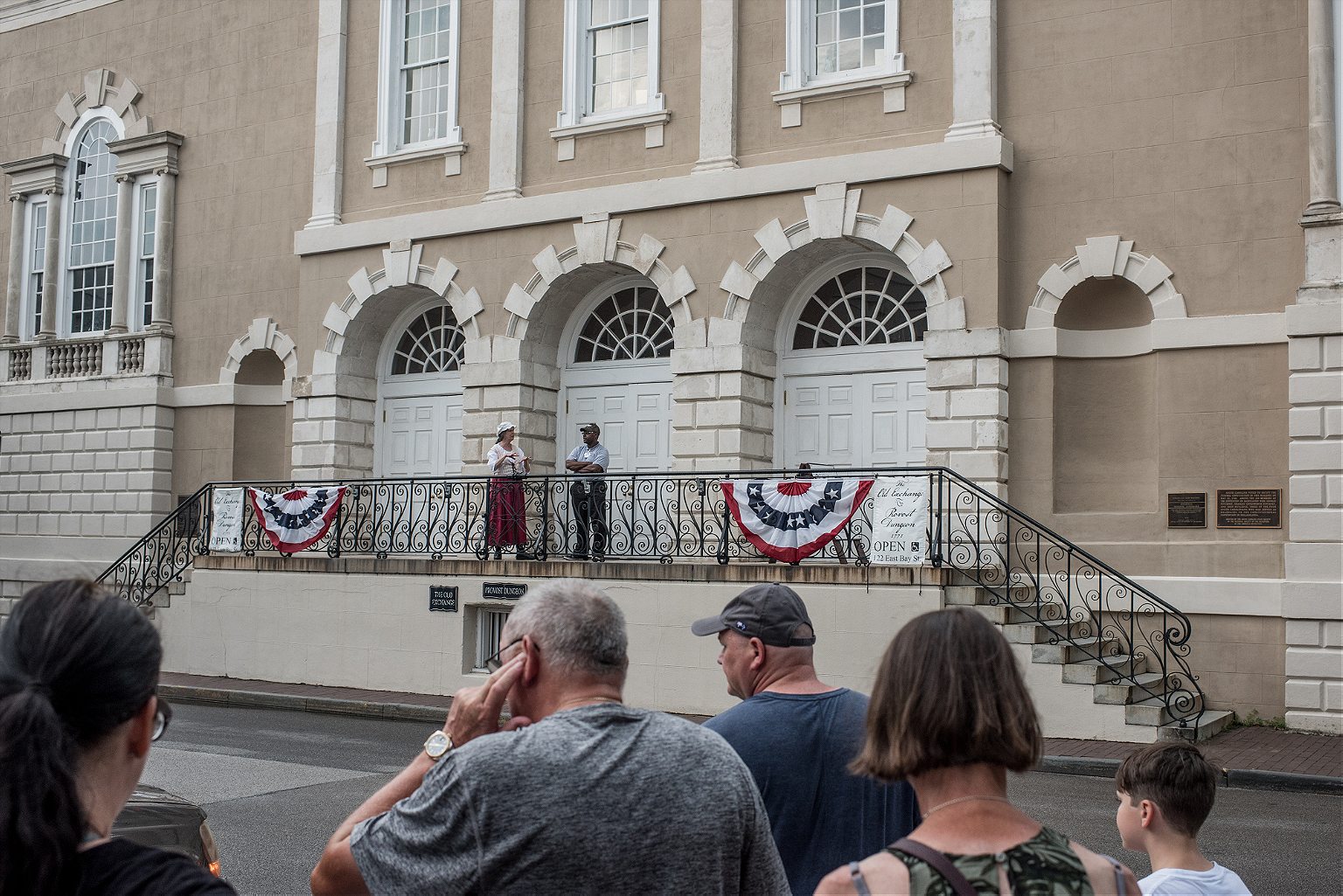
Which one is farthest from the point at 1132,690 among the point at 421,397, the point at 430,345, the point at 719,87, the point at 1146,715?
the point at 430,345

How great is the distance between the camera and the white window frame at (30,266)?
1086 inches

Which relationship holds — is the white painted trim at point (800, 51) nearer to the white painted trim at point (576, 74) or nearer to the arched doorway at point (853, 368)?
the arched doorway at point (853, 368)

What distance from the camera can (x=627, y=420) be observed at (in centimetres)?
2098

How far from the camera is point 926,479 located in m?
16.7

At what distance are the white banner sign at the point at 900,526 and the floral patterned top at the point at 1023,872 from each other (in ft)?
43.1

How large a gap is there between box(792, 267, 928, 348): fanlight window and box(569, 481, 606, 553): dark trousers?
3627 millimetres

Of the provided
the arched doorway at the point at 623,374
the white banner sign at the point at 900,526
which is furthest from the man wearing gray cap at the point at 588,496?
the white banner sign at the point at 900,526

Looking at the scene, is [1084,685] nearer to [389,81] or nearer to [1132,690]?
[1132,690]

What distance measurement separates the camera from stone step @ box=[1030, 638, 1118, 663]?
15.0 meters

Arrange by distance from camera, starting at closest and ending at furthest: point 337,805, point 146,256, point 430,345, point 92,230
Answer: point 337,805
point 430,345
point 146,256
point 92,230

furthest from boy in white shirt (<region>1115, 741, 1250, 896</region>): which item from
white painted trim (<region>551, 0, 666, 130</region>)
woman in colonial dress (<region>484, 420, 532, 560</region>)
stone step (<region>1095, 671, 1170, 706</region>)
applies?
white painted trim (<region>551, 0, 666, 130</region>)

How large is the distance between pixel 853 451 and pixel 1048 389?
2.91m

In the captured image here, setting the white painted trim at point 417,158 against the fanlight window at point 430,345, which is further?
the fanlight window at point 430,345

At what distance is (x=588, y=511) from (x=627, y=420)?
2.82 m
